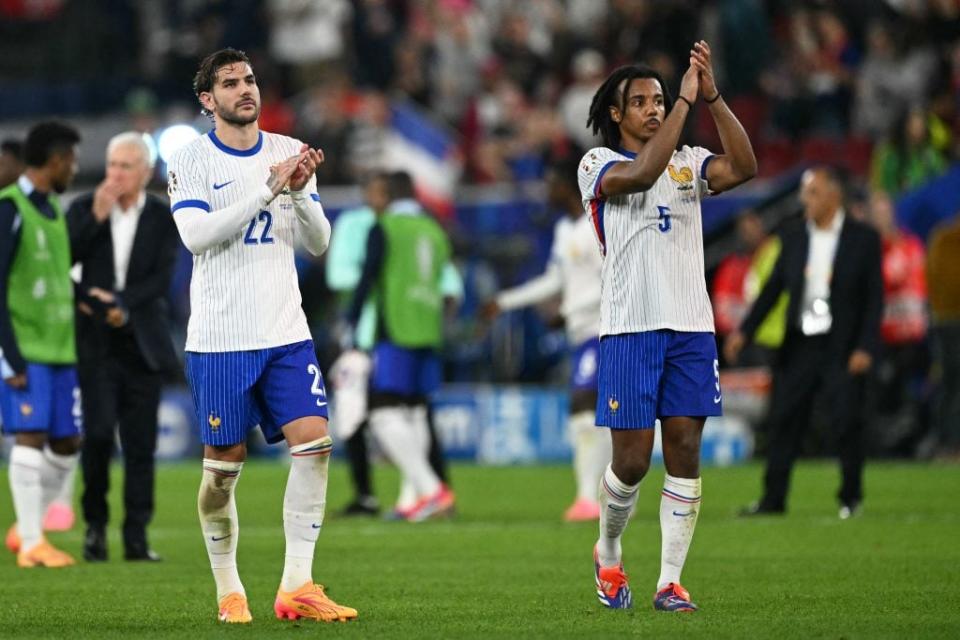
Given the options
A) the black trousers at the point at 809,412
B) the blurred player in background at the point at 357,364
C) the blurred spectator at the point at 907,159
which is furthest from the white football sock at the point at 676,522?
Answer: the blurred spectator at the point at 907,159

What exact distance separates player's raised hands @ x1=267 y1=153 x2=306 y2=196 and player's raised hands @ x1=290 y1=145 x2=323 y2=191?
1.5 inches

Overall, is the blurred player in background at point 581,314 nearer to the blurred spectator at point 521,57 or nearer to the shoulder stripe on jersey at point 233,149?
the shoulder stripe on jersey at point 233,149

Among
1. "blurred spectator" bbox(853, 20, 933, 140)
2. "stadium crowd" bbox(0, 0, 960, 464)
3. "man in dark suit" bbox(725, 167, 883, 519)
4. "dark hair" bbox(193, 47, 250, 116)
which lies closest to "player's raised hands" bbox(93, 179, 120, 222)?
"dark hair" bbox(193, 47, 250, 116)

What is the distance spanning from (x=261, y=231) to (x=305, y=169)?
37 cm

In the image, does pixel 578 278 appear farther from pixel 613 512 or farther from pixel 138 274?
pixel 613 512

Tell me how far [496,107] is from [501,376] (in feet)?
13.3

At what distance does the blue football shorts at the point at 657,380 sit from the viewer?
8414mm

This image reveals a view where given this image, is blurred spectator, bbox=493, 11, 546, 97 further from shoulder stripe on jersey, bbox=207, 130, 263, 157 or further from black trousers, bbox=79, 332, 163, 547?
shoulder stripe on jersey, bbox=207, 130, 263, 157

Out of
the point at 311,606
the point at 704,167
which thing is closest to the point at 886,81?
the point at 704,167

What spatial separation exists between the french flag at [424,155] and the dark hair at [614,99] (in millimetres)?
15133

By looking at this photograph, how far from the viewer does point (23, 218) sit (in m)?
11.2

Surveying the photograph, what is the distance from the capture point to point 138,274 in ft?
37.6

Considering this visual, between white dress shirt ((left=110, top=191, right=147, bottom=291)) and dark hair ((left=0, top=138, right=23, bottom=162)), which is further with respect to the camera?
dark hair ((left=0, top=138, right=23, bottom=162))

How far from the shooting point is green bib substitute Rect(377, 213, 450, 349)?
15.1 m
